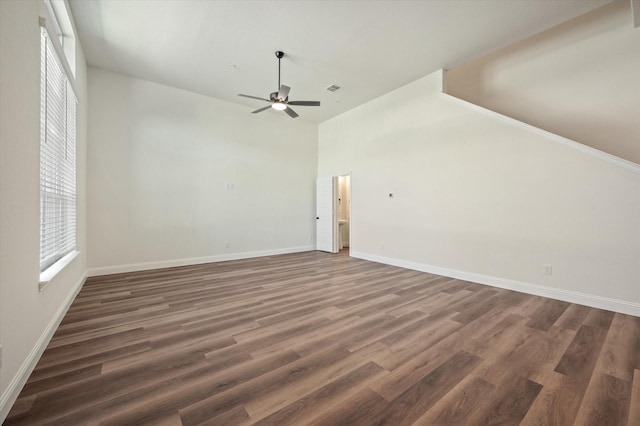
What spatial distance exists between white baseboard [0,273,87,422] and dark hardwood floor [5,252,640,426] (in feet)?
0.17

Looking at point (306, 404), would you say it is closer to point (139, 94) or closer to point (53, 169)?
point (53, 169)

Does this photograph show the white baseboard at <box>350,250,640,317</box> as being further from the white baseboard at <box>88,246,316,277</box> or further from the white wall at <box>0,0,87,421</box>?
the white wall at <box>0,0,87,421</box>

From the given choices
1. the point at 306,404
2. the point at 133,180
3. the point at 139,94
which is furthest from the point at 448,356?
the point at 139,94

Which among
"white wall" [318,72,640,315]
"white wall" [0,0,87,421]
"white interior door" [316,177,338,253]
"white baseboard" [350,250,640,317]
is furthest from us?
"white interior door" [316,177,338,253]

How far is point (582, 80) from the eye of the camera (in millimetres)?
3969

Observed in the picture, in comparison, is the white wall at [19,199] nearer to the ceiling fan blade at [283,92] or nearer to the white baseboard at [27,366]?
the white baseboard at [27,366]

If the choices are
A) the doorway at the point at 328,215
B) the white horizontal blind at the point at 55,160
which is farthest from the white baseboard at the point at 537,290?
the white horizontal blind at the point at 55,160

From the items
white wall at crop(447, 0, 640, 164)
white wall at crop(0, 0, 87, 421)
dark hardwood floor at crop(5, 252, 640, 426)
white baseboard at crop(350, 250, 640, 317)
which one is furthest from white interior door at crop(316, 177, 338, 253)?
white wall at crop(0, 0, 87, 421)

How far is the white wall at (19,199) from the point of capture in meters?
1.50

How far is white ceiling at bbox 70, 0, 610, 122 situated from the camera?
3303mm

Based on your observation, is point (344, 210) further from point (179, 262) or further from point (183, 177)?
point (179, 262)

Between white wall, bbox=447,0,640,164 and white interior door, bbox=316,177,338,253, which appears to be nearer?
white wall, bbox=447,0,640,164

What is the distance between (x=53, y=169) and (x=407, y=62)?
17.1ft

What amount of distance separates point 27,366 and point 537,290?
5.62m
